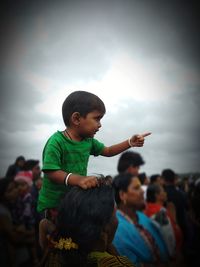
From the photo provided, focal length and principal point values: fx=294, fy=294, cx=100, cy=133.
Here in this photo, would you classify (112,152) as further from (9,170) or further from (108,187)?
(9,170)

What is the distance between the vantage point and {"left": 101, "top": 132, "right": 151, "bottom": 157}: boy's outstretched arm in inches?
63.1

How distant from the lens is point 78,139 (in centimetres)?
151

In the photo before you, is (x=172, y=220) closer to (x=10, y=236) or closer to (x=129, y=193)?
(x=129, y=193)

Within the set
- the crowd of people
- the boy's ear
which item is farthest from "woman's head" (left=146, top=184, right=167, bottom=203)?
the boy's ear

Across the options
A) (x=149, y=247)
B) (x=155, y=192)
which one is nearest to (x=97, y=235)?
(x=149, y=247)

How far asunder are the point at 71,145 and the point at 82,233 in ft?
1.59

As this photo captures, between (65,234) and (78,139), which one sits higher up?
(78,139)

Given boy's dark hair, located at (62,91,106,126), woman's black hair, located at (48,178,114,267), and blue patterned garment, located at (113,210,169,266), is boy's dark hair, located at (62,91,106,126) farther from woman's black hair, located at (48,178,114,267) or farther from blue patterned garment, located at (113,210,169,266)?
blue patterned garment, located at (113,210,169,266)

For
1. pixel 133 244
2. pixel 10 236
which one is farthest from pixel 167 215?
pixel 10 236

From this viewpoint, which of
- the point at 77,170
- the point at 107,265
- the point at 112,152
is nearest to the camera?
Answer: the point at 107,265

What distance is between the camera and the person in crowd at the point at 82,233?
1073mm

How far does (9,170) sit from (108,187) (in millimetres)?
2915

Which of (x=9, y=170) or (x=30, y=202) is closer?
(x=30, y=202)

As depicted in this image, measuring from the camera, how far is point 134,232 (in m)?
2.07
